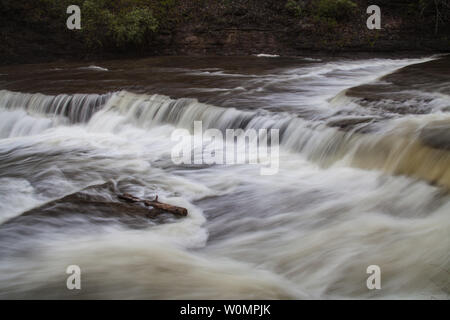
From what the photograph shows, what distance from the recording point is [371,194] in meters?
5.75

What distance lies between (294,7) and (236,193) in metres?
12.6

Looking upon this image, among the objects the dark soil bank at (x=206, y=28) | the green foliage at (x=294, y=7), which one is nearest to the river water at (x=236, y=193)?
the dark soil bank at (x=206, y=28)

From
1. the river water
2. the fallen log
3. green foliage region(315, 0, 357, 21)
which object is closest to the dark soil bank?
green foliage region(315, 0, 357, 21)

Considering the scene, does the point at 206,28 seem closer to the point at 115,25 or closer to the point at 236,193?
the point at 115,25

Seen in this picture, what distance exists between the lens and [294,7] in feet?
56.5

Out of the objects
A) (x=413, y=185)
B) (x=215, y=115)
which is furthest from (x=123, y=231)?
(x=215, y=115)

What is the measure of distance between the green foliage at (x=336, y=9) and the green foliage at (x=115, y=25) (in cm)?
584

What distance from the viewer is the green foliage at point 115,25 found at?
16.6 m

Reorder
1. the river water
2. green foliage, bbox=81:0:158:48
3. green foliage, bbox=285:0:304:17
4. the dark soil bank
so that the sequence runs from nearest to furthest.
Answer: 1. the river water
2. the dark soil bank
3. green foliage, bbox=81:0:158:48
4. green foliage, bbox=285:0:304:17

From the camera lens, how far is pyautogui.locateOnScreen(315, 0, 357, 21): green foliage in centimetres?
1625

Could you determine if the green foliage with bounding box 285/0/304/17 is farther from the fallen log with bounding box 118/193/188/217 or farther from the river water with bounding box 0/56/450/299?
the fallen log with bounding box 118/193/188/217

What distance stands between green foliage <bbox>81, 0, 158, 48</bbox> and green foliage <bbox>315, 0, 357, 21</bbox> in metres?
5.84

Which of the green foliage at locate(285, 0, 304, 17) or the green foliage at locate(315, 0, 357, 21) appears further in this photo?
the green foliage at locate(285, 0, 304, 17)
